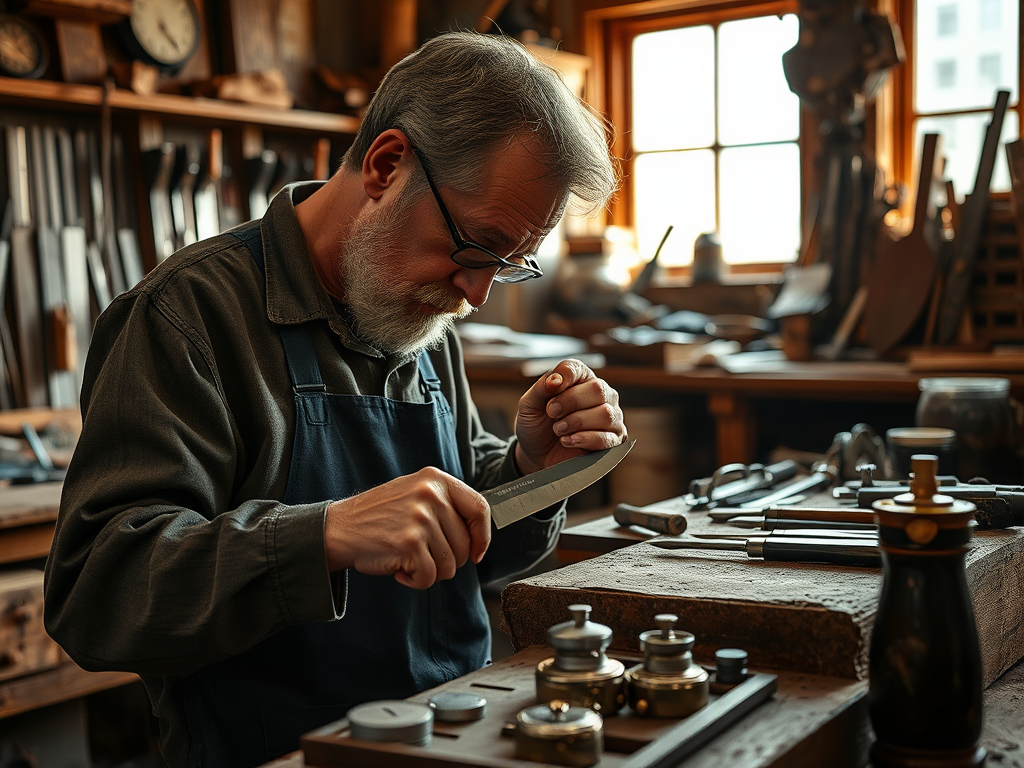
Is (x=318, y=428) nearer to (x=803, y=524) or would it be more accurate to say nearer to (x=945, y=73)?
(x=803, y=524)

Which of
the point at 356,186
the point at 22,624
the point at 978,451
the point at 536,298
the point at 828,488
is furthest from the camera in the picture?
the point at 536,298

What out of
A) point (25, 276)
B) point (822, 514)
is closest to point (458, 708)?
point (822, 514)

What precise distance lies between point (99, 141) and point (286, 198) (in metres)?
2.23

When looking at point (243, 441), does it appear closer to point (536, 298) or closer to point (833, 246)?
point (833, 246)

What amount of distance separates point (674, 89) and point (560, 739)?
3985 millimetres

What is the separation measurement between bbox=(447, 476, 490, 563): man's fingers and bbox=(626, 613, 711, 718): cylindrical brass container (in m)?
0.22

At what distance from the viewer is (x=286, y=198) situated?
5.80 ft

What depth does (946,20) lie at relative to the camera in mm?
3900

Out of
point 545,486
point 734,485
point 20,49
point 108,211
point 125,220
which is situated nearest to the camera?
point 545,486

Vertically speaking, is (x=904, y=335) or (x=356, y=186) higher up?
(x=356, y=186)

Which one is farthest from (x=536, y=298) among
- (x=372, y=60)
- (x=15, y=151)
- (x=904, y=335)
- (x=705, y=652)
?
(x=705, y=652)

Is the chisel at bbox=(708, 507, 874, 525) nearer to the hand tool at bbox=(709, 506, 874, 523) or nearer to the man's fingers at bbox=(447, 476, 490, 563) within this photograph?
the hand tool at bbox=(709, 506, 874, 523)

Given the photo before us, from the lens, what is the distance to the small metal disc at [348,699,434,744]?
1.00 m

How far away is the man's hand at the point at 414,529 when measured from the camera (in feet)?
3.91
